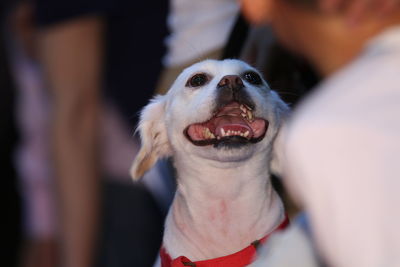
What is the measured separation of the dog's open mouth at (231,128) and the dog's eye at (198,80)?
68mm

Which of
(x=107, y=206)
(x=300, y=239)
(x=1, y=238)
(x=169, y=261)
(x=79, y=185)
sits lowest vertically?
(x=1, y=238)

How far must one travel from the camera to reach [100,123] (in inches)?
77.4

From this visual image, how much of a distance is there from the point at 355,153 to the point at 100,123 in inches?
47.6

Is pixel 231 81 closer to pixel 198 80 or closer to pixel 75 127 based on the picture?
pixel 198 80

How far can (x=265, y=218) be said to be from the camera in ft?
3.40

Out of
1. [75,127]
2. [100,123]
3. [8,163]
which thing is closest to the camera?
[75,127]

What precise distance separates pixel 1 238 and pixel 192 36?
124 inches

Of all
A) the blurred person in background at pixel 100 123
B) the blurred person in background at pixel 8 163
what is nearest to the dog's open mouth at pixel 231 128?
the blurred person in background at pixel 100 123

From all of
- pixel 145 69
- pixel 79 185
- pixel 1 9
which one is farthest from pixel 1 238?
pixel 145 69

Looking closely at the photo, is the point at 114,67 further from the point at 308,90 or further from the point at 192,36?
the point at 308,90

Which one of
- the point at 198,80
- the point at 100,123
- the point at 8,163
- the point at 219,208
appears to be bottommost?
A: the point at 8,163

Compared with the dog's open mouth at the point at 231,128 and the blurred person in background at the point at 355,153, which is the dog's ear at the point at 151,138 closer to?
the dog's open mouth at the point at 231,128

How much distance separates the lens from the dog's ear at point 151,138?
3.63 feet

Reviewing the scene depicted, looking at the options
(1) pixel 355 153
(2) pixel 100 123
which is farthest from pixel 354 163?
(2) pixel 100 123
